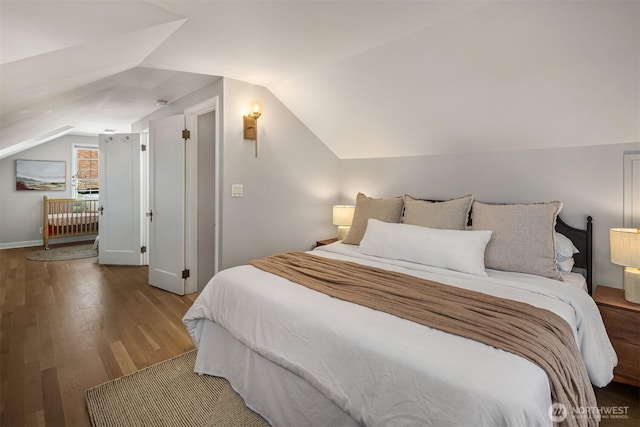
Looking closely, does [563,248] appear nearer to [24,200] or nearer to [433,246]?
[433,246]

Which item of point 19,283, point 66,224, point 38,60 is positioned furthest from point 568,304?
point 66,224

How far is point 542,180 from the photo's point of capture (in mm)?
2584

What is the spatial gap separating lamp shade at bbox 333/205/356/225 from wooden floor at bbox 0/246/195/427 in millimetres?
1885

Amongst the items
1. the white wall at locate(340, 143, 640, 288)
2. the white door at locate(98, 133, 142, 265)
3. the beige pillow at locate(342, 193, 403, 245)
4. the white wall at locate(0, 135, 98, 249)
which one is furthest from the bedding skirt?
the white wall at locate(0, 135, 98, 249)

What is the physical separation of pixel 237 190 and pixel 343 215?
1.23m

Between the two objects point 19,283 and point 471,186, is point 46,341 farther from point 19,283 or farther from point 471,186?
point 471,186

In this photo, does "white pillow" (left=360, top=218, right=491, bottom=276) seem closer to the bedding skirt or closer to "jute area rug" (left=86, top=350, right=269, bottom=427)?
the bedding skirt

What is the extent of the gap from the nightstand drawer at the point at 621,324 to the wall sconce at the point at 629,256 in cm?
16

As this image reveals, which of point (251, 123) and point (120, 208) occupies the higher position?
point (251, 123)

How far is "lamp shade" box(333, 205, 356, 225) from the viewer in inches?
144

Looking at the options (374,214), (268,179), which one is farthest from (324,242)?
(268,179)

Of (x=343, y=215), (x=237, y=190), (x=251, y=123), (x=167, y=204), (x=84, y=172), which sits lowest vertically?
(x=343, y=215)

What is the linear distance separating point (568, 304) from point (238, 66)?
2908 mm

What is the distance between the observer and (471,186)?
299cm
